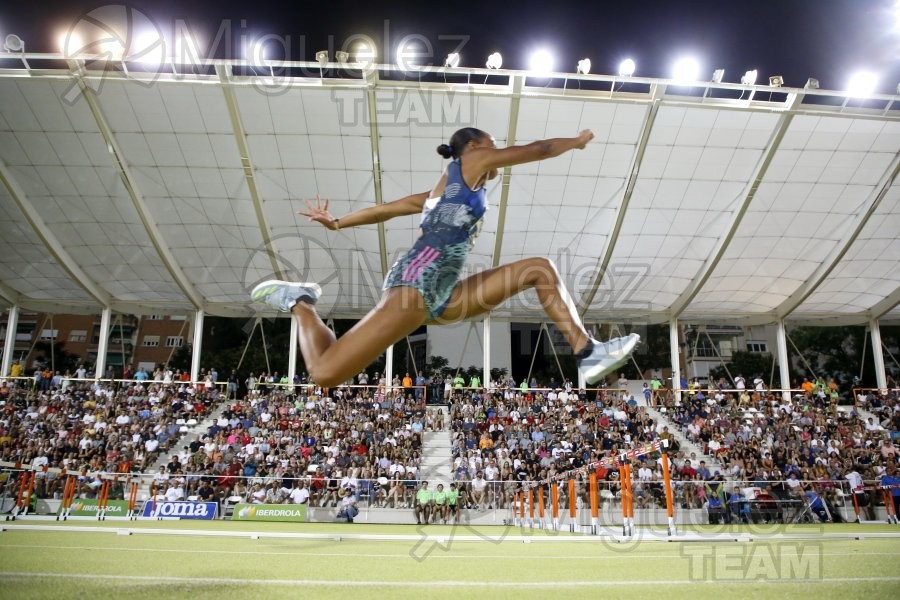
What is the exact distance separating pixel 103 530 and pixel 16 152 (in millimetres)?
15042

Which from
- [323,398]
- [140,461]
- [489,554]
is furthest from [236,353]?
[489,554]

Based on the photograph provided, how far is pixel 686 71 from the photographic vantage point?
18.3m

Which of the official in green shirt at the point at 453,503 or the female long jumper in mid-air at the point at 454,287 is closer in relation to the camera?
the female long jumper in mid-air at the point at 454,287

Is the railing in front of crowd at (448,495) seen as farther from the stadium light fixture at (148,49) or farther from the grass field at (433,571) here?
the stadium light fixture at (148,49)

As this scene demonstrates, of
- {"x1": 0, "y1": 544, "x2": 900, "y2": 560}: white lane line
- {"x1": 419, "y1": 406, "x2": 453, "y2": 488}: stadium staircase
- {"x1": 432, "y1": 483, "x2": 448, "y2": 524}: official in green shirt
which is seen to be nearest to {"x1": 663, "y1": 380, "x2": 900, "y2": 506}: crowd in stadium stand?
{"x1": 432, "y1": 483, "x2": 448, "y2": 524}: official in green shirt

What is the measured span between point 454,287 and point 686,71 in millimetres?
17058

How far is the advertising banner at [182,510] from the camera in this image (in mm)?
16797

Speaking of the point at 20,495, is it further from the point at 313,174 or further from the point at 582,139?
the point at 582,139

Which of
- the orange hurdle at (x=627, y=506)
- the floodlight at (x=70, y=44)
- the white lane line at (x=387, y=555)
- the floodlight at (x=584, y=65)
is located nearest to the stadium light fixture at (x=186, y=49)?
the floodlight at (x=70, y=44)

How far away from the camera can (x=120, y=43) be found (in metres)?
17.5

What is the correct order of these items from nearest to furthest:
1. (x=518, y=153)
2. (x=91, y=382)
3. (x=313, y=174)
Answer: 1. (x=518, y=153)
2. (x=313, y=174)
3. (x=91, y=382)

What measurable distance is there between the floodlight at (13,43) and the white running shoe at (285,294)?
17530 millimetres

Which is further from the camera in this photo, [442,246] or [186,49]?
[186,49]

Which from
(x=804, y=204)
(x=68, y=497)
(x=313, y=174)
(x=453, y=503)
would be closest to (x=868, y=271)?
(x=804, y=204)
